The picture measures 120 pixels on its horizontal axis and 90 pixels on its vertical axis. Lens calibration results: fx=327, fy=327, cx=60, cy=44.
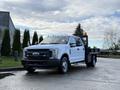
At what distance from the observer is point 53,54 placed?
50.3 ft

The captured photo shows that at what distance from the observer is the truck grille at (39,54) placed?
15305mm

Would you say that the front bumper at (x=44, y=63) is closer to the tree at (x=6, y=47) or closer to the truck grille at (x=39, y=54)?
the truck grille at (x=39, y=54)

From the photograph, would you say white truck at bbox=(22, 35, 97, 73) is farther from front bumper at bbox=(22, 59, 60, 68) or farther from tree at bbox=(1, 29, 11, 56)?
tree at bbox=(1, 29, 11, 56)

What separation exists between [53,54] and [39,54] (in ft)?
2.17

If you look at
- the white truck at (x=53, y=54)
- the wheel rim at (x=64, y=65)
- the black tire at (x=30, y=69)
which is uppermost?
the white truck at (x=53, y=54)

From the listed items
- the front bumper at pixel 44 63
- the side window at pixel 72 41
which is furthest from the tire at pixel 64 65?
the side window at pixel 72 41

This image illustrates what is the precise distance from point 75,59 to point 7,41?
16710 mm

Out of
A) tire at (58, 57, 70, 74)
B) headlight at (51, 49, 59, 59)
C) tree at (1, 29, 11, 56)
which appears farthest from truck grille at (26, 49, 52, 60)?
tree at (1, 29, 11, 56)

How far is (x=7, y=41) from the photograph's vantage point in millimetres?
33250

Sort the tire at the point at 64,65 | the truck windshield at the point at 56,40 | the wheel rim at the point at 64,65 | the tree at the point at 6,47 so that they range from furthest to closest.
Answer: the tree at the point at 6,47 < the truck windshield at the point at 56,40 < the wheel rim at the point at 64,65 < the tire at the point at 64,65

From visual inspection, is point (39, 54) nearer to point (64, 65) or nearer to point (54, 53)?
point (54, 53)

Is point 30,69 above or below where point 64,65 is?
below

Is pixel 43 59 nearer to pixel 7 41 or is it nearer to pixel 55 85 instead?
pixel 55 85

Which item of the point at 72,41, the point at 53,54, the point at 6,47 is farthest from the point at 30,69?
the point at 6,47
